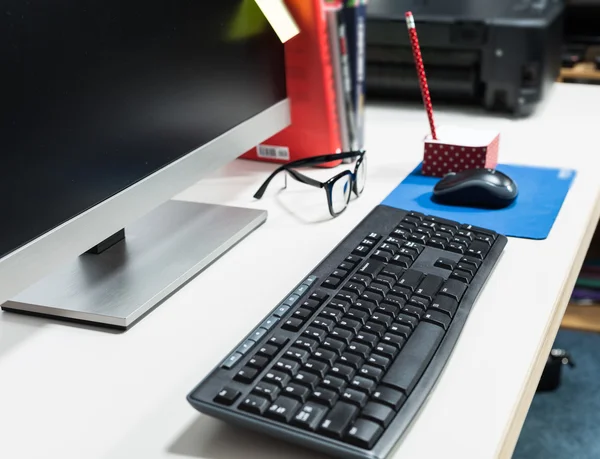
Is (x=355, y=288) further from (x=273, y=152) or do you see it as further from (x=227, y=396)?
(x=273, y=152)

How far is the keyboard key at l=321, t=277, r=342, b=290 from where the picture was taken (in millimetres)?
671

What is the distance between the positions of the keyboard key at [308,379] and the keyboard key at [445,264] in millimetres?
239

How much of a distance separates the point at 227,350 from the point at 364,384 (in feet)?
0.50

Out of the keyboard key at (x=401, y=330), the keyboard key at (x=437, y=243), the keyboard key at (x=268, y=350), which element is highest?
the keyboard key at (x=268, y=350)

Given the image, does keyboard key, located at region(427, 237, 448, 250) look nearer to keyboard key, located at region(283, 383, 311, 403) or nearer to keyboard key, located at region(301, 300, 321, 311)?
keyboard key, located at region(301, 300, 321, 311)

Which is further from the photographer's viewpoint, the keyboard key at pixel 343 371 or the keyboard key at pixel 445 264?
the keyboard key at pixel 445 264

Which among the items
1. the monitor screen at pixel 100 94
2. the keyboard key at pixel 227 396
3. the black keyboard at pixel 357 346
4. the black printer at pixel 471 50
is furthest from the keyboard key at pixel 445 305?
the black printer at pixel 471 50

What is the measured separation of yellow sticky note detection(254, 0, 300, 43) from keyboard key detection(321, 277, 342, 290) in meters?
0.40

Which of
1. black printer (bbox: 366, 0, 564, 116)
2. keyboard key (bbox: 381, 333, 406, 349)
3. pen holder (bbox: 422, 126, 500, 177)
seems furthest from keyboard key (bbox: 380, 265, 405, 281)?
black printer (bbox: 366, 0, 564, 116)

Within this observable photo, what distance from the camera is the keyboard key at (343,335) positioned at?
1.90ft

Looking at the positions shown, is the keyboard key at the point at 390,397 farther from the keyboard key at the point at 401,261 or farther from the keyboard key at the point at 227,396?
the keyboard key at the point at 401,261

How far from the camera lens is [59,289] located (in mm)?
709

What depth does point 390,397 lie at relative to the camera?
51cm

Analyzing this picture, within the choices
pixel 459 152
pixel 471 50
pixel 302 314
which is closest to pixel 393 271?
pixel 302 314
